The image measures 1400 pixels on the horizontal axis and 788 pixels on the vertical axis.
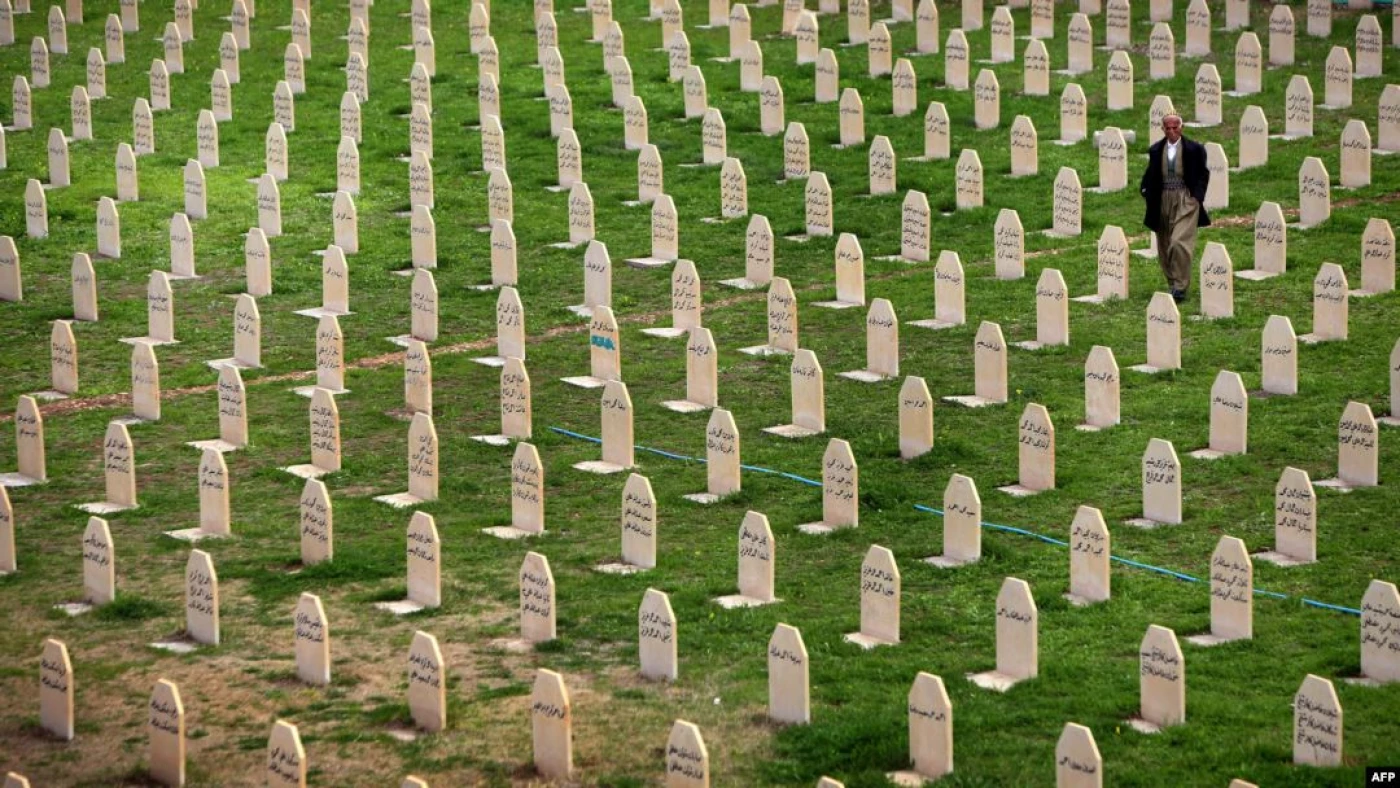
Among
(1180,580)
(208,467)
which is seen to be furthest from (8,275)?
(1180,580)

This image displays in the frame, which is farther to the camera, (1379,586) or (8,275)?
(8,275)

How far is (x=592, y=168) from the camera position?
78.0 ft

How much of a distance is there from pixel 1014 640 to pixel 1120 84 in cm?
1242

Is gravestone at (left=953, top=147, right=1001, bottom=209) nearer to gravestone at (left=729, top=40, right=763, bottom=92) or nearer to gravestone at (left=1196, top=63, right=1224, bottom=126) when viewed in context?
gravestone at (left=1196, top=63, right=1224, bottom=126)

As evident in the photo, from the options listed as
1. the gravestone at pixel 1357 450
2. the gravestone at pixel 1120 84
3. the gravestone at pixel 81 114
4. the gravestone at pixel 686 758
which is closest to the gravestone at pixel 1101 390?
the gravestone at pixel 1357 450

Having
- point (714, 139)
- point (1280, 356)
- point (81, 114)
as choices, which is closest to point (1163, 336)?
point (1280, 356)

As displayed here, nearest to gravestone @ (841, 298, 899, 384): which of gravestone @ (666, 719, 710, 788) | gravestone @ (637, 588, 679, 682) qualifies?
gravestone @ (637, 588, 679, 682)

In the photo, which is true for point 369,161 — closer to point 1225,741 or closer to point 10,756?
point 10,756

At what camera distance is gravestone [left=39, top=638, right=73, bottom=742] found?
1230 centimetres

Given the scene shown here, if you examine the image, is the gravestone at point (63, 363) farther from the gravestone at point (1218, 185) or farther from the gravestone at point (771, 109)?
the gravestone at point (1218, 185)

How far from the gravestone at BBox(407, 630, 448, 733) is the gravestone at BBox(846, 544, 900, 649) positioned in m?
2.29

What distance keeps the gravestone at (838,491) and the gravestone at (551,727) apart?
138 inches

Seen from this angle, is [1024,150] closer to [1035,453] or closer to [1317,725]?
[1035,453]

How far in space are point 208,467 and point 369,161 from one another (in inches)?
370
